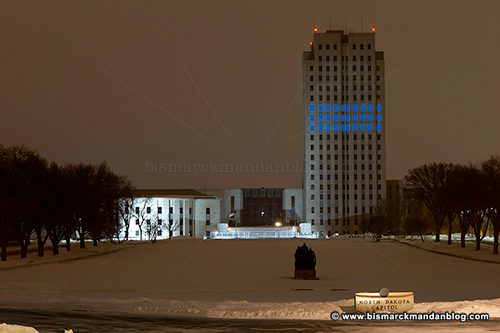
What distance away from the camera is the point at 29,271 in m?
51.1

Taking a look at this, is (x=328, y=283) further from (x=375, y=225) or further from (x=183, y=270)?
(x=375, y=225)

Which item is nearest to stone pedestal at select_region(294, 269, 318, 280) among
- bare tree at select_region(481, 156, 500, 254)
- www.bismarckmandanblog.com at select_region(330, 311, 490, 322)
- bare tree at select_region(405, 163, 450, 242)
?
www.bismarckmandanblog.com at select_region(330, 311, 490, 322)

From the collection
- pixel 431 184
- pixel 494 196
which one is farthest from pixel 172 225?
pixel 494 196

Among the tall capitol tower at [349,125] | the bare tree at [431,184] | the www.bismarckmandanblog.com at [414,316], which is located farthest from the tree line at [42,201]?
the tall capitol tower at [349,125]

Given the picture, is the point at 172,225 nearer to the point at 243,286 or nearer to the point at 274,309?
the point at 243,286

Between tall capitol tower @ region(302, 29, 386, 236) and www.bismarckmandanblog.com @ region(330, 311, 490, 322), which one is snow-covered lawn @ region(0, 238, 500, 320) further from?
tall capitol tower @ region(302, 29, 386, 236)

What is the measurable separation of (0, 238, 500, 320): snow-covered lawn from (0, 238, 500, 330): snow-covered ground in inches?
1.2

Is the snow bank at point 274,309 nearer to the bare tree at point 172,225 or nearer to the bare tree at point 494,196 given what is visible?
the bare tree at point 494,196

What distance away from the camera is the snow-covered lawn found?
27094 mm

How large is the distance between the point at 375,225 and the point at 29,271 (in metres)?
80.8

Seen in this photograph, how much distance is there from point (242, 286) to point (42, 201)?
34207 mm

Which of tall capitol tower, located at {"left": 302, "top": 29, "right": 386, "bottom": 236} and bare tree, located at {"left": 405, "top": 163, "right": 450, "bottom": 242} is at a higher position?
tall capitol tower, located at {"left": 302, "top": 29, "right": 386, "bottom": 236}

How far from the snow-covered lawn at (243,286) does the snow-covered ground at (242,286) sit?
0.10 ft

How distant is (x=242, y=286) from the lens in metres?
40.0
